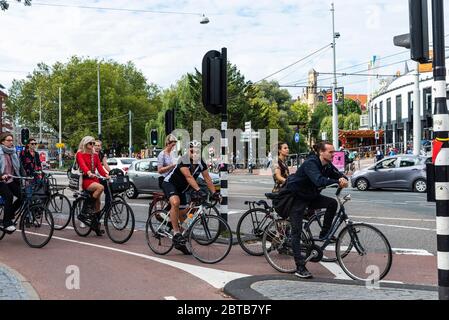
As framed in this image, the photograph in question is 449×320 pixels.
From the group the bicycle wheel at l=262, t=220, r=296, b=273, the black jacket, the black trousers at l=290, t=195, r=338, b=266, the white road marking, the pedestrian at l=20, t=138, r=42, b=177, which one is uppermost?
the pedestrian at l=20, t=138, r=42, b=177

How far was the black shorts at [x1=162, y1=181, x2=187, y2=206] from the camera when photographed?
8043mm

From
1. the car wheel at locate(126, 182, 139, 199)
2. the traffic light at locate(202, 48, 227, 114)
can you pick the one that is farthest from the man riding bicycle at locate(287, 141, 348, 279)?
the car wheel at locate(126, 182, 139, 199)

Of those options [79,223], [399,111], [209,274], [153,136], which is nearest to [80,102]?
[399,111]

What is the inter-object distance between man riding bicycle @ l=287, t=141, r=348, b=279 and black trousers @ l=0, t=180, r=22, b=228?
15.9ft

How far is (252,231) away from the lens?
8312 millimetres

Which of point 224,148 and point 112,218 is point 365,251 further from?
point 112,218

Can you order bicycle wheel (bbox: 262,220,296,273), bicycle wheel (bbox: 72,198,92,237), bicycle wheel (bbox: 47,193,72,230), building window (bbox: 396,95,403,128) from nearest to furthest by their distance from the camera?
bicycle wheel (bbox: 262,220,296,273) → bicycle wheel (bbox: 72,198,92,237) → bicycle wheel (bbox: 47,193,72,230) → building window (bbox: 396,95,403,128)

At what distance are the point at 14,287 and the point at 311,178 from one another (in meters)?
3.52

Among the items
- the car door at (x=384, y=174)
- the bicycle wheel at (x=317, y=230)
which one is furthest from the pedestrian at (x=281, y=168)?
the car door at (x=384, y=174)

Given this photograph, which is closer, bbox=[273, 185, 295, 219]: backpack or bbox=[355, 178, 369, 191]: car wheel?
bbox=[273, 185, 295, 219]: backpack

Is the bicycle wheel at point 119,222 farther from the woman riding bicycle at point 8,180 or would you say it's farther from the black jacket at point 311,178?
the black jacket at point 311,178

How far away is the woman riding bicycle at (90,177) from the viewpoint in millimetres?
9633

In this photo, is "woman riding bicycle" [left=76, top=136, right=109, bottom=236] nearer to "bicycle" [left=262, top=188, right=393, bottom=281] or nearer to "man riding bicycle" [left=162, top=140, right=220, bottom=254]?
"man riding bicycle" [left=162, top=140, right=220, bottom=254]
